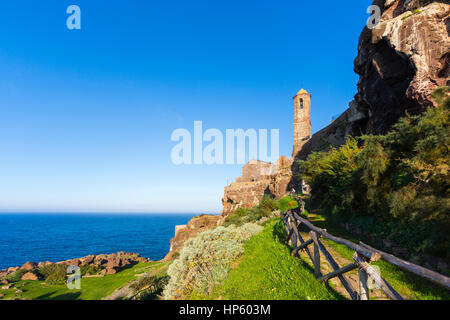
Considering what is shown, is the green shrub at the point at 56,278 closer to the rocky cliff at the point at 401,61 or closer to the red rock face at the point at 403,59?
the rocky cliff at the point at 401,61

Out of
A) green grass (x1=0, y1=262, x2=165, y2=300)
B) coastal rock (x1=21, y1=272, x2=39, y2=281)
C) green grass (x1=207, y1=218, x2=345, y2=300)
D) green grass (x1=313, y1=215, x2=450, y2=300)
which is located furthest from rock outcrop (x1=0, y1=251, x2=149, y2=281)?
green grass (x1=313, y1=215, x2=450, y2=300)

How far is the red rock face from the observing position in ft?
42.3

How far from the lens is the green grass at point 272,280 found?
4789 mm

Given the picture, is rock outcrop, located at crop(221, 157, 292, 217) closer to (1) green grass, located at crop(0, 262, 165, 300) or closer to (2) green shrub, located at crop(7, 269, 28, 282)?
(1) green grass, located at crop(0, 262, 165, 300)

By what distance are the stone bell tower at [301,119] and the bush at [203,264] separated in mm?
42572

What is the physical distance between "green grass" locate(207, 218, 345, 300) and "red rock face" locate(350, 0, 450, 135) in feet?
37.1

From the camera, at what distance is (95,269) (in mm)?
32094

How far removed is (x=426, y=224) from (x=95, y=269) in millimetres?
42190

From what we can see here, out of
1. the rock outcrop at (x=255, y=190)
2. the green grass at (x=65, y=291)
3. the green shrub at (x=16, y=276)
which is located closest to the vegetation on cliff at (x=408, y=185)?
the rock outcrop at (x=255, y=190)
